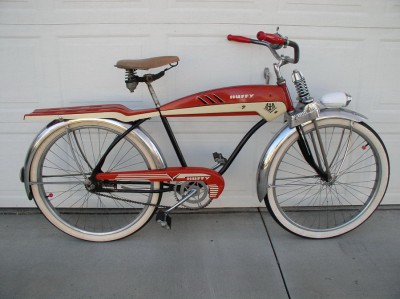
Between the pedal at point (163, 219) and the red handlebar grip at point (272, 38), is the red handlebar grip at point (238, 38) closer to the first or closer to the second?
the red handlebar grip at point (272, 38)

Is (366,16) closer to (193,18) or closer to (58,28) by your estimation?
(193,18)

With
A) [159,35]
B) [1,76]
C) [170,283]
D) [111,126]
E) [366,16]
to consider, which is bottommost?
[170,283]

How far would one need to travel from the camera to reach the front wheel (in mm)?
2381

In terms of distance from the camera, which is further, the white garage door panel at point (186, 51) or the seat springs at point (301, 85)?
the white garage door panel at point (186, 51)

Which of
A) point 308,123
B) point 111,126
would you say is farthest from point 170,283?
point 308,123

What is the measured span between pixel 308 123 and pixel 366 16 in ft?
2.77

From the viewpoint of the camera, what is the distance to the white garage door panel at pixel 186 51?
2.29 meters

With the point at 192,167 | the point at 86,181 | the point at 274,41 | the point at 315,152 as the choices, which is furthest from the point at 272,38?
the point at 86,181

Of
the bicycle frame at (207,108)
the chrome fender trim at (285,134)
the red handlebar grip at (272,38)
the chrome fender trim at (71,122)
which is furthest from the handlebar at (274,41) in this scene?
the chrome fender trim at (71,122)

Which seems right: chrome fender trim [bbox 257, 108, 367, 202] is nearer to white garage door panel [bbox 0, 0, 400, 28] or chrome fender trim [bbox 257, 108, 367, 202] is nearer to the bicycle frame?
the bicycle frame

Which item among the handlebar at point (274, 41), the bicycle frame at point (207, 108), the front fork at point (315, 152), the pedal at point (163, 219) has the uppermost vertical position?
the handlebar at point (274, 41)

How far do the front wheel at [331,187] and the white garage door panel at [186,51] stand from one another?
268 mm

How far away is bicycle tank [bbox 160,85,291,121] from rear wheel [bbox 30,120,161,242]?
1.10 ft

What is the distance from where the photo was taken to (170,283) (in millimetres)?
2072
